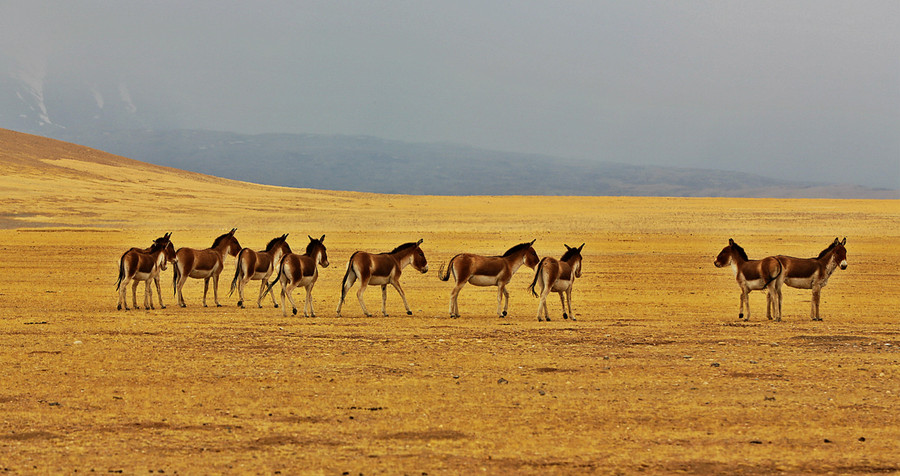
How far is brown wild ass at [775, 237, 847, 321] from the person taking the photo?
2092 cm

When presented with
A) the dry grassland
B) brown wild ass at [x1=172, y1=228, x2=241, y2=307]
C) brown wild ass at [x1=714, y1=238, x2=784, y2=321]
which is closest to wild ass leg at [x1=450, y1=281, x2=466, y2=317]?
the dry grassland

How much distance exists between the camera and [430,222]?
2377 inches

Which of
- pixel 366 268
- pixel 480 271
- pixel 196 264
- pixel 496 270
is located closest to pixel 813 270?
pixel 496 270

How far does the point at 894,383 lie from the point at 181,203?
6905cm

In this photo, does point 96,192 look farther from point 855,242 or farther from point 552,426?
point 552,426

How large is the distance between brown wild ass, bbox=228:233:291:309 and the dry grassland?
2.40 feet

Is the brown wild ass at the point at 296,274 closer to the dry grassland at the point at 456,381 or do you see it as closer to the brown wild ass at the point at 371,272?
the dry grassland at the point at 456,381

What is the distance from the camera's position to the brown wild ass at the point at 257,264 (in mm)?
22938

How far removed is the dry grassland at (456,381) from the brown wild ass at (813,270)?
0.79 m

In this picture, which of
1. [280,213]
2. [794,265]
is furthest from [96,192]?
[794,265]

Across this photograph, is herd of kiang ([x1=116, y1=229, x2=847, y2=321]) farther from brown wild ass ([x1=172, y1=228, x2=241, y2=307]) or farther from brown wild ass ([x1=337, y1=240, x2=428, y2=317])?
brown wild ass ([x1=172, y1=228, x2=241, y2=307])

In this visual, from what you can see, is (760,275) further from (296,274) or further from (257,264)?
(257,264)

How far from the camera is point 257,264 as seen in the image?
76.2 ft

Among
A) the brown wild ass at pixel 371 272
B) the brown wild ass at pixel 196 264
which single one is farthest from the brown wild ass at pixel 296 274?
the brown wild ass at pixel 196 264
